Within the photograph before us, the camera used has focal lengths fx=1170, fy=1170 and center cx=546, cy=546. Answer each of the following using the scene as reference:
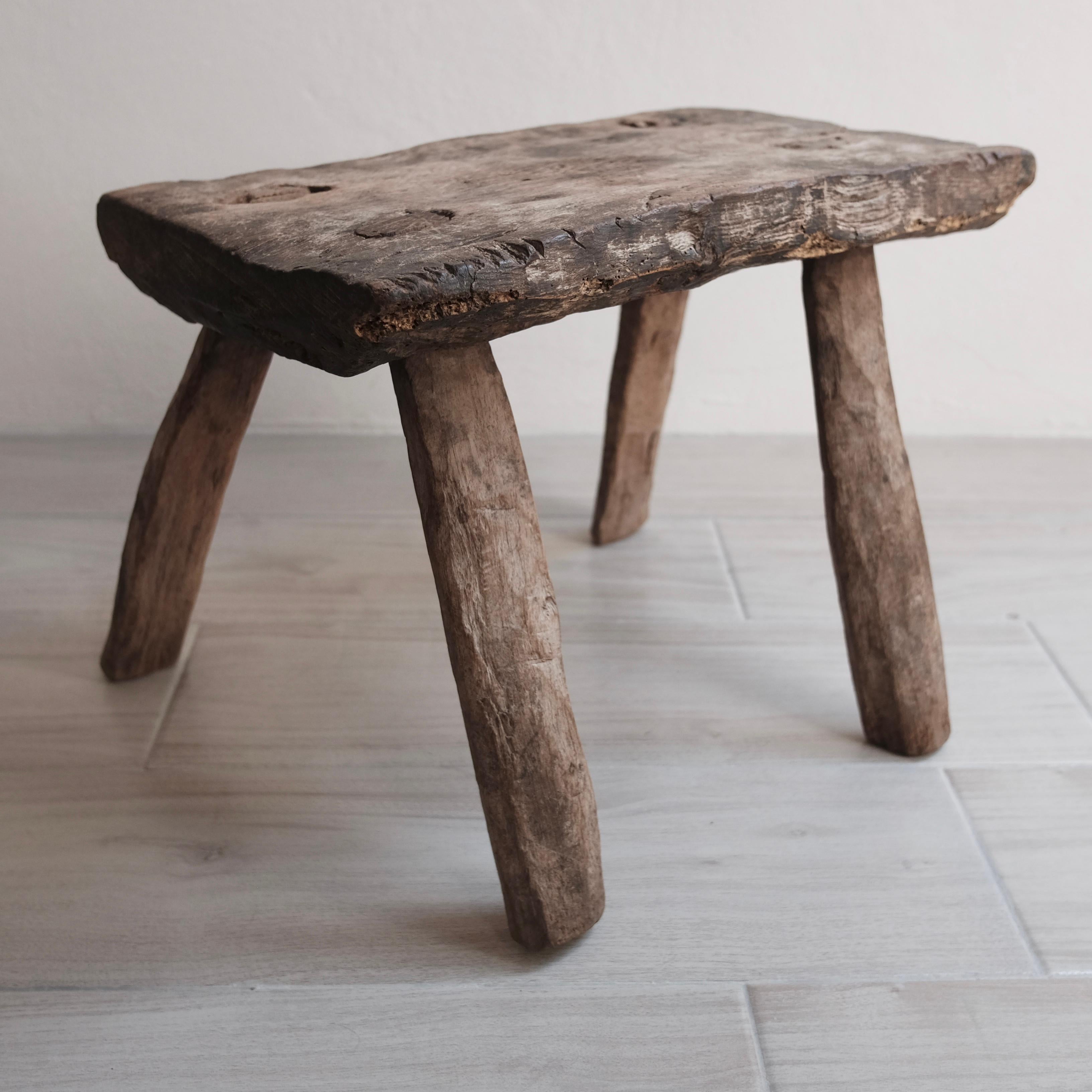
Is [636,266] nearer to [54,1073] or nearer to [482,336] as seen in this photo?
[482,336]

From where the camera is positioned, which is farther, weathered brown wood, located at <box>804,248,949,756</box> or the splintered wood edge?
weathered brown wood, located at <box>804,248,949,756</box>

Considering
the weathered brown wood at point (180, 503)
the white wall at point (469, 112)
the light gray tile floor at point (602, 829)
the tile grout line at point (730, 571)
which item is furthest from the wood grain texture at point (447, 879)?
the white wall at point (469, 112)

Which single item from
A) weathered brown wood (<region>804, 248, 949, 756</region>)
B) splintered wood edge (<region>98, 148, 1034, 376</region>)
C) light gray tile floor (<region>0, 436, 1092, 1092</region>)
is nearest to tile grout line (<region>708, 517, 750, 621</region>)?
light gray tile floor (<region>0, 436, 1092, 1092</region>)

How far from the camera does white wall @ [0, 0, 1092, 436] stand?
4.96 ft

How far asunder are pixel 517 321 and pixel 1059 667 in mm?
751

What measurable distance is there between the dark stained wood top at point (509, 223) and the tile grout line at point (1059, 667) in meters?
0.46

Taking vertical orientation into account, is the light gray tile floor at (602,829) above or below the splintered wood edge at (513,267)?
below

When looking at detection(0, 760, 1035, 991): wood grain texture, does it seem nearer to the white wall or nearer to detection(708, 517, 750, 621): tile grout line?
detection(708, 517, 750, 621): tile grout line

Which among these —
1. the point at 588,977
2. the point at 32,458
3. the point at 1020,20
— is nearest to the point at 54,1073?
the point at 588,977

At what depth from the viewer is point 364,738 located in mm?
1045

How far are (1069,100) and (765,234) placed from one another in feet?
3.40

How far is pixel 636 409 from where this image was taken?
1319mm

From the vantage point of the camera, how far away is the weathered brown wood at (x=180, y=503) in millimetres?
992

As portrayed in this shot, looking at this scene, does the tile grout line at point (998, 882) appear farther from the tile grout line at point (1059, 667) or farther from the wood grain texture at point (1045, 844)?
the tile grout line at point (1059, 667)
